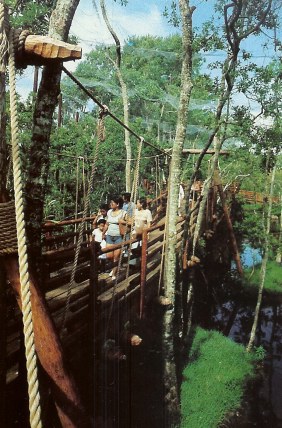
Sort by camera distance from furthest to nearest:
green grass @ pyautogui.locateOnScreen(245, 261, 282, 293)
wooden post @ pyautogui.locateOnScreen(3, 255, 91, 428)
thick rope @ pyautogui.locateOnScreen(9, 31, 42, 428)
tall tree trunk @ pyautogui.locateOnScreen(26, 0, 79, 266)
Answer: green grass @ pyautogui.locateOnScreen(245, 261, 282, 293)
tall tree trunk @ pyautogui.locateOnScreen(26, 0, 79, 266)
wooden post @ pyautogui.locateOnScreen(3, 255, 91, 428)
thick rope @ pyautogui.locateOnScreen(9, 31, 42, 428)

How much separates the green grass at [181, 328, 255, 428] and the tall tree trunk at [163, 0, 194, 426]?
72 centimetres

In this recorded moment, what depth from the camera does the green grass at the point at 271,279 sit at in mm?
15820

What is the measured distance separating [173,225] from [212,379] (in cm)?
480

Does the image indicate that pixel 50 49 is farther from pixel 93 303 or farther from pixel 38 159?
pixel 93 303

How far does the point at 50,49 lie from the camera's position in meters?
1.60

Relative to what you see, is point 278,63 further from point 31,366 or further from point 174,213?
point 31,366

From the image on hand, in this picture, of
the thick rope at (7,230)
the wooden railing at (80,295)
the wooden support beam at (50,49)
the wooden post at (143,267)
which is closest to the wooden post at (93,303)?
the wooden railing at (80,295)

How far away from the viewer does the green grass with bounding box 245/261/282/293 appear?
1582 cm

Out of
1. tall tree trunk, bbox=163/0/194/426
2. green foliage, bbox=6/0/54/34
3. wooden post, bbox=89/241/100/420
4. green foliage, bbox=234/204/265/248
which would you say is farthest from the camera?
green foliage, bbox=234/204/265/248

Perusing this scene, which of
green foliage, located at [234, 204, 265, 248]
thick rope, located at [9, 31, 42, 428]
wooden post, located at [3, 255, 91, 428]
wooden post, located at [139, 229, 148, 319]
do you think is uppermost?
thick rope, located at [9, 31, 42, 428]

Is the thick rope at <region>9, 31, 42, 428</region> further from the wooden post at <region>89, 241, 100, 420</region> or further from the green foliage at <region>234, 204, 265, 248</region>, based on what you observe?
the green foliage at <region>234, 204, 265, 248</region>

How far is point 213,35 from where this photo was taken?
30.8 feet

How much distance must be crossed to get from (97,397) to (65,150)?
26.7ft

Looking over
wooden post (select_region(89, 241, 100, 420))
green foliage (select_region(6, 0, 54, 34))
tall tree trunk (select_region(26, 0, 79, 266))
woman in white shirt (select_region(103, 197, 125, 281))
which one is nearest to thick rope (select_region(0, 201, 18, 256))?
tall tree trunk (select_region(26, 0, 79, 266))
